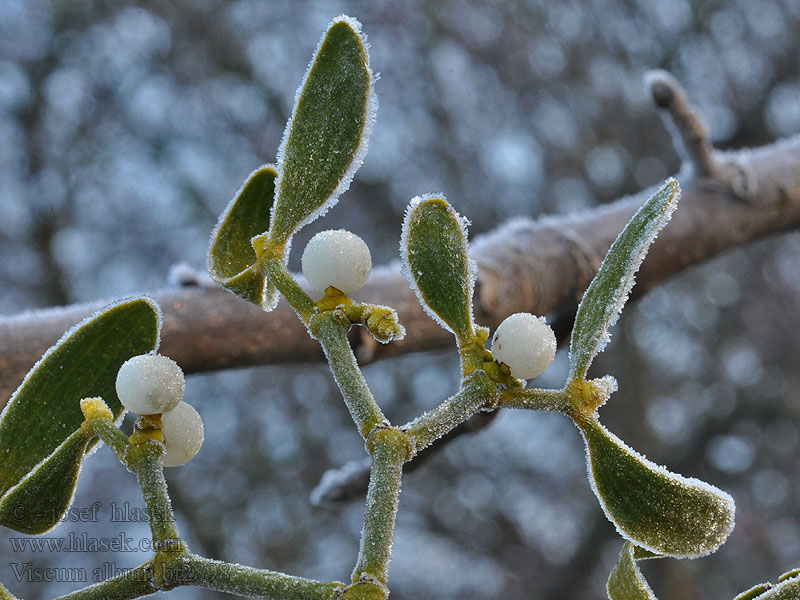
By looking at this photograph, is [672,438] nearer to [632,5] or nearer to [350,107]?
[632,5]

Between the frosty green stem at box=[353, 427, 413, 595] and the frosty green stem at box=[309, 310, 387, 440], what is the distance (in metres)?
0.01

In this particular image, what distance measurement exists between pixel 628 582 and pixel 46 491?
28 cm

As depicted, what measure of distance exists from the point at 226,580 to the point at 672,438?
15.0 ft

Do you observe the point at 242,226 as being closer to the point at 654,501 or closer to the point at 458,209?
the point at 654,501

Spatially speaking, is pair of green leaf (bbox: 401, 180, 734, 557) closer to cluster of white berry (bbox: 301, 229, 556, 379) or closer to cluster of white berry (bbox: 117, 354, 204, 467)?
cluster of white berry (bbox: 301, 229, 556, 379)

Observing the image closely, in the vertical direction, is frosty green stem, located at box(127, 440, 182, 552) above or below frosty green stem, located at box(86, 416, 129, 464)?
below

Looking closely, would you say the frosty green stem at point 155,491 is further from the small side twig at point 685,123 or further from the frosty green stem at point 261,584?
the small side twig at point 685,123

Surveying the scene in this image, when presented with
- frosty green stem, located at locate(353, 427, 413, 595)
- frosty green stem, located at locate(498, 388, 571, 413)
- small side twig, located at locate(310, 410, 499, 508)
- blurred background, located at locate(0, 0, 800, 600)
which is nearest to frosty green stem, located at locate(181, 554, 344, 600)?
frosty green stem, located at locate(353, 427, 413, 595)

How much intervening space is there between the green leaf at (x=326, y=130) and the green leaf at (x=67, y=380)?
9cm

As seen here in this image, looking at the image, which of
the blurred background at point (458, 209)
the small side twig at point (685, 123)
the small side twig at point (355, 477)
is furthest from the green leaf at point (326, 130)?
the blurred background at point (458, 209)

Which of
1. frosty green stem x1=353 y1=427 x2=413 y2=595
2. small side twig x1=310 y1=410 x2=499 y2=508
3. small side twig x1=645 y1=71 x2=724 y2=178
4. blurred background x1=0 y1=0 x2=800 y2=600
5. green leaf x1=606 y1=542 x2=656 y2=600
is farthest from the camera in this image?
→ blurred background x1=0 y1=0 x2=800 y2=600

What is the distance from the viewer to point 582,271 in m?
0.95

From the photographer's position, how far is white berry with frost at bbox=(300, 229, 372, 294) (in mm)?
404

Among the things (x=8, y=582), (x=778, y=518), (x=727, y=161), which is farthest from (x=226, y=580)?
(x=778, y=518)
